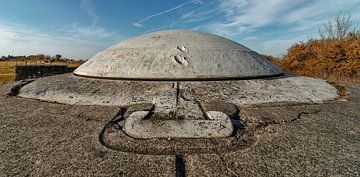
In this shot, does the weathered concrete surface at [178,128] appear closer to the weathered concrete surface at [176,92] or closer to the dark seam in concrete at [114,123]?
the dark seam in concrete at [114,123]

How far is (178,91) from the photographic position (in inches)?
140

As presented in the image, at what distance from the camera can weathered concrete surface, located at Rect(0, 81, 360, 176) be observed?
1674 millimetres

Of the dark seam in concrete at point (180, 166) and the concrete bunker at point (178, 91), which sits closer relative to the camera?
the dark seam in concrete at point (180, 166)

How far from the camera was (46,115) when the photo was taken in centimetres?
287

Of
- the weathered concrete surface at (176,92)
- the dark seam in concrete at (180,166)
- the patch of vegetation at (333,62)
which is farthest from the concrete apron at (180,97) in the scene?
the patch of vegetation at (333,62)

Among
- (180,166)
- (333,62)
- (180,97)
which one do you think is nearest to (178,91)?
(180,97)

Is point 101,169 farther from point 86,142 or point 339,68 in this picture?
point 339,68

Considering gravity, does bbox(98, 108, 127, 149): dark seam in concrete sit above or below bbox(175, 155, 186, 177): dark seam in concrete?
above

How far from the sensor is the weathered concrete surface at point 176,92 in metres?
3.32

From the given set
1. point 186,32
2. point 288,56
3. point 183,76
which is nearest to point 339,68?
point 288,56

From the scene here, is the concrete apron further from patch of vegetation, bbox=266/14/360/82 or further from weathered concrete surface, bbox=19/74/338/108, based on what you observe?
patch of vegetation, bbox=266/14/360/82

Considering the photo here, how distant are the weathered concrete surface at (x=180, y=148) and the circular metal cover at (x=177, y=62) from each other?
1.39m

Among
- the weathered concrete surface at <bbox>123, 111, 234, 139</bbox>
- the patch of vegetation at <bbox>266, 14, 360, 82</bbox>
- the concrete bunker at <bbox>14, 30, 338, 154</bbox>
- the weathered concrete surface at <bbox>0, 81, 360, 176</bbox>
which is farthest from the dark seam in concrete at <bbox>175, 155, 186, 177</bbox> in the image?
the patch of vegetation at <bbox>266, 14, 360, 82</bbox>

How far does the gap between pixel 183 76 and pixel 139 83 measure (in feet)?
2.91
